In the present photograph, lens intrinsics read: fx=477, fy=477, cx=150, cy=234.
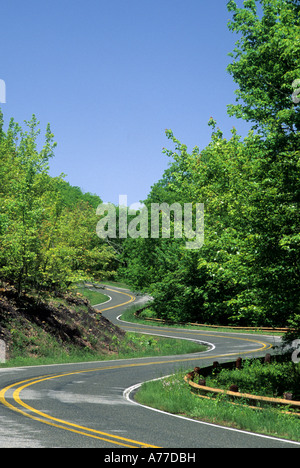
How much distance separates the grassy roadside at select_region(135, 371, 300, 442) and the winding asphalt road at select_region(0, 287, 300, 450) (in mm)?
475

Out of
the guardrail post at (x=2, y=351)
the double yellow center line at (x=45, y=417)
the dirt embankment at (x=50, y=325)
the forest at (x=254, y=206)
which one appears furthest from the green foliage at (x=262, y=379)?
the dirt embankment at (x=50, y=325)

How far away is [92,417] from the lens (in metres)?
10.0

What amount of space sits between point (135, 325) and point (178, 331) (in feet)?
Result: 17.7

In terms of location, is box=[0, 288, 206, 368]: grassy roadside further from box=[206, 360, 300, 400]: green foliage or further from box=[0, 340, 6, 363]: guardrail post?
box=[206, 360, 300, 400]: green foliage

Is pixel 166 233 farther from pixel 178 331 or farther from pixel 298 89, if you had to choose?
pixel 298 89

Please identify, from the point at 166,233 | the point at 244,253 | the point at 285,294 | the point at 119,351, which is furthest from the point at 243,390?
the point at 166,233

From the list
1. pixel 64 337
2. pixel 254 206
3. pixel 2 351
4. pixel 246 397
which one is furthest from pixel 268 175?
pixel 64 337

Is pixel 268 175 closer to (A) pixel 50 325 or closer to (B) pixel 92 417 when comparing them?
(B) pixel 92 417

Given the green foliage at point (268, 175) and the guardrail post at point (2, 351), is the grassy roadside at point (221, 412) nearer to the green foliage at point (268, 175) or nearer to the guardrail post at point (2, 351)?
the green foliage at point (268, 175)

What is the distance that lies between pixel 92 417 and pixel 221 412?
284 centimetres

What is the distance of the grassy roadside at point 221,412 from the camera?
370 inches

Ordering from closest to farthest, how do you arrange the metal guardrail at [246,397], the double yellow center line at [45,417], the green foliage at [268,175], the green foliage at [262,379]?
the double yellow center line at [45,417] → the metal guardrail at [246,397] → the green foliage at [268,175] → the green foliage at [262,379]

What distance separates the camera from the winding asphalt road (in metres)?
7.89

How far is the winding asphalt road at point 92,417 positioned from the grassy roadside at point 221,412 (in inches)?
18.7
